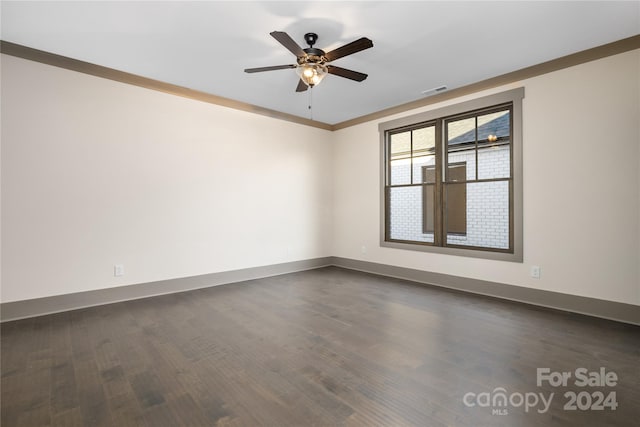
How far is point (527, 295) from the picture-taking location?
3.73 m

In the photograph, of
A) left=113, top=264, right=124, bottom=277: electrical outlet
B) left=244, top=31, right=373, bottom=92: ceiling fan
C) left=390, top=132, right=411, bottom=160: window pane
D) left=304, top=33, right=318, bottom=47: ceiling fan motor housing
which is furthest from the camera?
left=390, top=132, right=411, bottom=160: window pane

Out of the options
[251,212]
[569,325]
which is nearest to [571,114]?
[569,325]

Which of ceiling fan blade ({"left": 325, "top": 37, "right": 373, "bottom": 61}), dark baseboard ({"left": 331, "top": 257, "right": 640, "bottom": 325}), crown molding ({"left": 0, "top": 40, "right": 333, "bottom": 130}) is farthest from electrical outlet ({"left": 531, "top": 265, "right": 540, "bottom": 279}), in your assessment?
crown molding ({"left": 0, "top": 40, "right": 333, "bottom": 130})

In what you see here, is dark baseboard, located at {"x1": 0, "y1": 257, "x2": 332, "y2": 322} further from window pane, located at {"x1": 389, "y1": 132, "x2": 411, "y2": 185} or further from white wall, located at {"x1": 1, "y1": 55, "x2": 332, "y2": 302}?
window pane, located at {"x1": 389, "y1": 132, "x2": 411, "y2": 185}

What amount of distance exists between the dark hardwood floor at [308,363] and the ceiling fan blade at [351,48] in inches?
99.9

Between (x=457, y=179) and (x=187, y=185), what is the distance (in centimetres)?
402

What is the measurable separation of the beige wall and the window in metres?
0.19

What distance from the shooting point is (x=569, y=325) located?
3002 mm

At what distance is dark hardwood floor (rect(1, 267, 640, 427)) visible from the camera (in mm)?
1735

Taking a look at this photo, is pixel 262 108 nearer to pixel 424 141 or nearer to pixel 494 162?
pixel 424 141

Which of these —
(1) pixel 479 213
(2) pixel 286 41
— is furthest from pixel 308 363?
(1) pixel 479 213

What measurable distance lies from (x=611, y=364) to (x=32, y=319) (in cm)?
530

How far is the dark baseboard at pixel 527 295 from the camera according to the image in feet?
10.2

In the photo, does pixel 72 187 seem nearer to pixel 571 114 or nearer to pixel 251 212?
pixel 251 212
